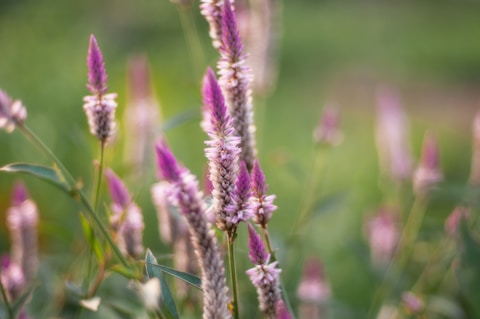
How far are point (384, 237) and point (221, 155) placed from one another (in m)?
1.38

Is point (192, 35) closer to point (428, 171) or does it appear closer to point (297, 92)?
point (428, 171)

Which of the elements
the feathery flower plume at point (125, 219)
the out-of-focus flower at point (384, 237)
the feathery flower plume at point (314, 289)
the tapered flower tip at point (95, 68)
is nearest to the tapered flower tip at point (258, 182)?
the tapered flower tip at point (95, 68)

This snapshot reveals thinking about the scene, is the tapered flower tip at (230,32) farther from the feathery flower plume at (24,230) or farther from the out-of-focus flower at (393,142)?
the out-of-focus flower at (393,142)

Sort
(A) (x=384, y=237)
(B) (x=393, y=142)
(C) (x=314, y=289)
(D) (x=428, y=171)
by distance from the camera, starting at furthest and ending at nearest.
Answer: (B) (x=393, y=142), (A) (x=384, y=237), (D) (x=428, y=171), (C) (x=314, y=289)

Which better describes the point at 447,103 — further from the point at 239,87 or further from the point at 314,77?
the point at 239,87

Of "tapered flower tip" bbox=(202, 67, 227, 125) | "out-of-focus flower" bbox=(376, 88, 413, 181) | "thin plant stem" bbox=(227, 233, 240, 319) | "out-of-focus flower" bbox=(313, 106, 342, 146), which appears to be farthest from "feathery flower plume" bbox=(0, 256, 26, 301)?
"out-of-focus flower" bbox=(376, 88, 413, 181)

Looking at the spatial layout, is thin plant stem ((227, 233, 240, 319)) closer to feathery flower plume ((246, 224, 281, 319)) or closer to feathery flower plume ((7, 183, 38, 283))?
feathery flower plume ((246, 224, 281, 319))

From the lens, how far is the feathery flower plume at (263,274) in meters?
1.12

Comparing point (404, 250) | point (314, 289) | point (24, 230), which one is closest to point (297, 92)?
point (404, 250)

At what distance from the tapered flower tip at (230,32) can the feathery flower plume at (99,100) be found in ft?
0.74

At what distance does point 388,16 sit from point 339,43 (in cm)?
242

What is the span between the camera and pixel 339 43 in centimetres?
1018

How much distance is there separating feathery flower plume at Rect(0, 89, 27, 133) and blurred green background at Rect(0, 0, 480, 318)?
389mm

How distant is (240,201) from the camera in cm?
110
